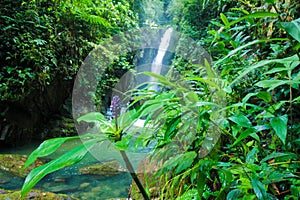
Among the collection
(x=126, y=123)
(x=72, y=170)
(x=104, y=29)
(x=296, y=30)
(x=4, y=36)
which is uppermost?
(x=104, y=29)

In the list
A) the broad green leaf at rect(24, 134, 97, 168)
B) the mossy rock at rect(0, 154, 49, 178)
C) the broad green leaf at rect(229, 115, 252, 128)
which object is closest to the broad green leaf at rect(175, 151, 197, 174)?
the broad green leaf at rect(229, 115, 252, 128)

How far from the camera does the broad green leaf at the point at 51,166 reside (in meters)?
0.34

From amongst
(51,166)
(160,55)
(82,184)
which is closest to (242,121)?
(51,166)

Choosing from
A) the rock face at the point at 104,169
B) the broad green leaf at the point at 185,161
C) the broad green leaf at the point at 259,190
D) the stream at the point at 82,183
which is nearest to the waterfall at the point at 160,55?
the rock face at the point at 104,169

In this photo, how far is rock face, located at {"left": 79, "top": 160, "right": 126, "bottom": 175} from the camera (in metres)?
2.59

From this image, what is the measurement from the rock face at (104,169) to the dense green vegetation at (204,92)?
4.18ft

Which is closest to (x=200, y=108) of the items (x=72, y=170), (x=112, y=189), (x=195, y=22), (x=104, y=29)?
(x=112, y=189)

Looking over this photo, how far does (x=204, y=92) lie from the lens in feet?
3.06

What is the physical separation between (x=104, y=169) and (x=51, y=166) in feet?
7.96

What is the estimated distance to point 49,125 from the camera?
4023 millimetres

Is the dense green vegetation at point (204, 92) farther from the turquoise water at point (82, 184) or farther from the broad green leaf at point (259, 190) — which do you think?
the turquoise water at point (82, 184)

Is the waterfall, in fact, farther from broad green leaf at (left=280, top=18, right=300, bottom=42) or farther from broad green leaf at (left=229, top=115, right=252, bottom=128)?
broad green leaf at (left=280, top=18, right=300, bottom=42)

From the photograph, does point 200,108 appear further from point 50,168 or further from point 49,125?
point 49,125

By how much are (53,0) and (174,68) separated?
253 cm
